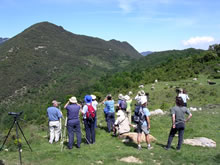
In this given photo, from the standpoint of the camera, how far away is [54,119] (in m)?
9.67

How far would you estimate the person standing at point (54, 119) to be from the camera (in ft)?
31.5

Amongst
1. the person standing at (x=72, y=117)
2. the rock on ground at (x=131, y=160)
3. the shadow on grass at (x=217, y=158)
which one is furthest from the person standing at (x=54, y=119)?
the shadow on grass at (x=217, y=158)

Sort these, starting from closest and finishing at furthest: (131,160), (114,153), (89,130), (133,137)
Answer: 1. (131,160)
2. (114,153)
3. (89,130)
4. (133,137)

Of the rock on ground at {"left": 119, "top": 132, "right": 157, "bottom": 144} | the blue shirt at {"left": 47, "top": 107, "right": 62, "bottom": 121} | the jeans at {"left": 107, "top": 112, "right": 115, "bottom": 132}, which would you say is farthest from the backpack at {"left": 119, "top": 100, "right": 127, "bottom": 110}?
the blue shirt at {"left": 47, "top": 107, "right": 62, "bottom": 121}

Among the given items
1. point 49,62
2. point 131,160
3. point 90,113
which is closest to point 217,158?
point 131,160

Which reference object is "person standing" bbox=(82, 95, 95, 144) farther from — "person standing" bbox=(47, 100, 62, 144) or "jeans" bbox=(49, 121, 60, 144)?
"jeans" bbox=(49, 121, 60, 144)

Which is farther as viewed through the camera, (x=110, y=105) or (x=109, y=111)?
(x=109, y=111)

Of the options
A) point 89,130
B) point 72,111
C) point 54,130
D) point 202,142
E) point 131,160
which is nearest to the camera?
point 131,160

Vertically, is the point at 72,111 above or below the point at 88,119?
above

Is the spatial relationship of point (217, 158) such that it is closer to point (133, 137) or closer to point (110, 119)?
point (133, 137)

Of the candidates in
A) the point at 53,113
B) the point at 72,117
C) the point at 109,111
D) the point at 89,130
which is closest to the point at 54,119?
the point at 53,113

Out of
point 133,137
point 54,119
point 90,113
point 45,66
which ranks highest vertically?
point 45,66

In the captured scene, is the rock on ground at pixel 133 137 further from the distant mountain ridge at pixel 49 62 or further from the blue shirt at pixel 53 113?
the distant mountain ridge at pixel 49 62

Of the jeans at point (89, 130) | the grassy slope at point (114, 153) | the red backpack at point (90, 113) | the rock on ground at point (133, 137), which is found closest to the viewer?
the grassy slope at point (114, 153)
